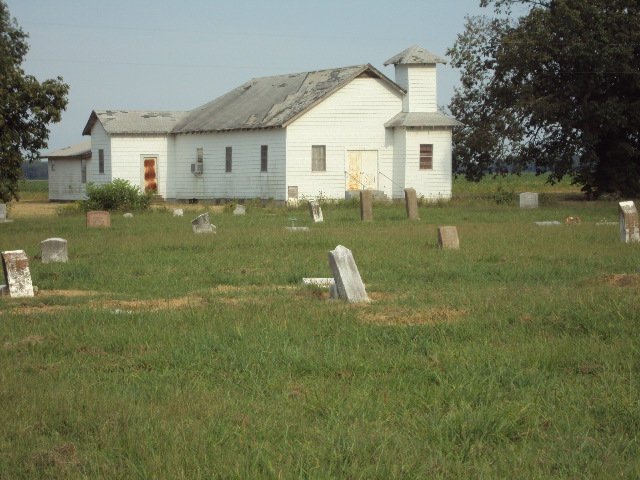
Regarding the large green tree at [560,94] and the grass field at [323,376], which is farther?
the large green tree at [560,94]

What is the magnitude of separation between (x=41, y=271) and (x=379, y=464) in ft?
34.7

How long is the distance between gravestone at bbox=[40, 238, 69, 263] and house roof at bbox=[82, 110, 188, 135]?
29490mm

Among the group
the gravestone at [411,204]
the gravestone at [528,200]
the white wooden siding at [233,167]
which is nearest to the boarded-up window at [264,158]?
the white wooden siding at [233,167]

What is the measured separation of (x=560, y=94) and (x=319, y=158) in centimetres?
1183

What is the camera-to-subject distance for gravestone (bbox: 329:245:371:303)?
10414mm

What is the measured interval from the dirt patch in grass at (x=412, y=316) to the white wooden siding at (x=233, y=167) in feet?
94.0

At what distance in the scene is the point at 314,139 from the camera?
3825cm

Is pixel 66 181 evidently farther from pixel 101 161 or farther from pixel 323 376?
pixel 323 376

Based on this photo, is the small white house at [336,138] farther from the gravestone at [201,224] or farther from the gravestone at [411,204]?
the gravestone at [201,224]

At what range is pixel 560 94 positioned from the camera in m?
39.7

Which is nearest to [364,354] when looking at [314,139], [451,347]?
[451,347]

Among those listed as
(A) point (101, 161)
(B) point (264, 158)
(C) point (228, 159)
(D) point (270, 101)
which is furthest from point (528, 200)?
(A) point (101, 161)

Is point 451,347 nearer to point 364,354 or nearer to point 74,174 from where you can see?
point 364,354

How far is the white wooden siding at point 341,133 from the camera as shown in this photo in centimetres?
3809
